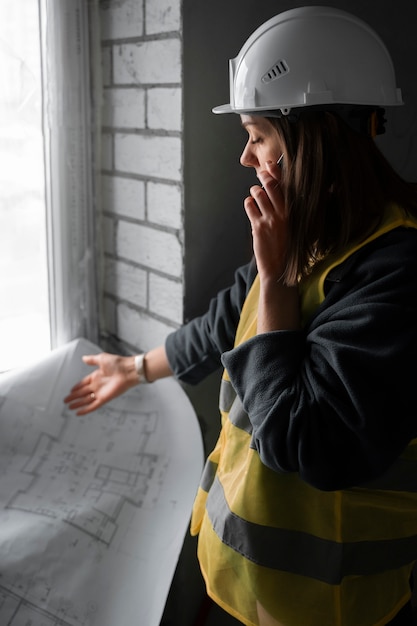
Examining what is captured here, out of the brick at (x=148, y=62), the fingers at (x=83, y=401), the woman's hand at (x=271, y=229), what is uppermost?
the brick at (x=148, y=62)

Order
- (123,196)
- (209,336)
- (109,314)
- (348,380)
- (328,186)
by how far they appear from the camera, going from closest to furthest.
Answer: (348,380) → (328,186) → (209,336) → (123,196) → (109,314)

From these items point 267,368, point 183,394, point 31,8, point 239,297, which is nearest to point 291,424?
point 267,368

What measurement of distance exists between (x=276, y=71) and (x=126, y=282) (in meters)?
0.81

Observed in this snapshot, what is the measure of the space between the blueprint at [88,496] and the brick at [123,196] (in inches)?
14.2

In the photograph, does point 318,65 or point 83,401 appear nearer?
point 318,65

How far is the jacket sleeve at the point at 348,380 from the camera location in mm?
901

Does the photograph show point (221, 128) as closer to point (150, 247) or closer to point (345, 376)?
point (150, 247)

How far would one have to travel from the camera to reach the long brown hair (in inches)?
39.1

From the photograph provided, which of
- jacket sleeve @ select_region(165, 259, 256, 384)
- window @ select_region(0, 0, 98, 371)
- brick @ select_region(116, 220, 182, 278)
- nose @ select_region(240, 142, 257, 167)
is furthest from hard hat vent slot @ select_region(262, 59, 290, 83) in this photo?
window @ select_region(0, 0, 98, 371)

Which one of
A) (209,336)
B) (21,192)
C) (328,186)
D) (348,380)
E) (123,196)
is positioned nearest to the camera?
Answer: (348,380)

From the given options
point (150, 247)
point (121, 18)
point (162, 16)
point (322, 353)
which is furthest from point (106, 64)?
point (322, 353)

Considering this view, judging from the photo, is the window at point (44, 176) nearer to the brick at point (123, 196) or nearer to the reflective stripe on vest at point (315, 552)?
the brick at point (123, 196)

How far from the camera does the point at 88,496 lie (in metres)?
1.42

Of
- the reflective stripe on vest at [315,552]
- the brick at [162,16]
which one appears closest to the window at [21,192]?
the brick at [162,16]
